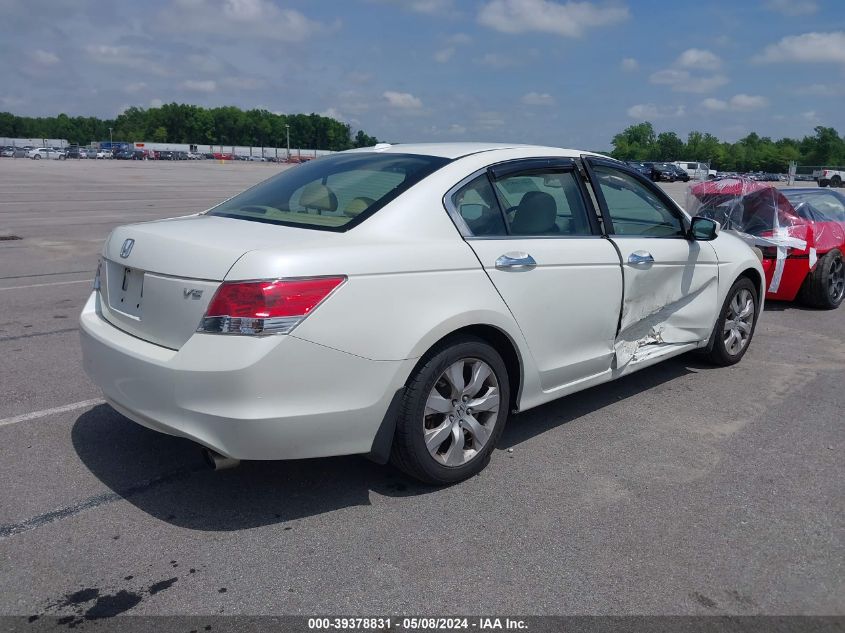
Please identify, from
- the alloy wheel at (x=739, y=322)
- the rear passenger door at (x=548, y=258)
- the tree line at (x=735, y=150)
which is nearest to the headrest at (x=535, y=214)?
the rear passenger door at (x=548, y=258)

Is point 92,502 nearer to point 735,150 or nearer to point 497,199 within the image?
point 497,199

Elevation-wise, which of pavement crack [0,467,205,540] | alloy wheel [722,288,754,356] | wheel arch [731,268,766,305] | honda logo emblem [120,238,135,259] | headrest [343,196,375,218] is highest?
headrest [343,196,375,218]

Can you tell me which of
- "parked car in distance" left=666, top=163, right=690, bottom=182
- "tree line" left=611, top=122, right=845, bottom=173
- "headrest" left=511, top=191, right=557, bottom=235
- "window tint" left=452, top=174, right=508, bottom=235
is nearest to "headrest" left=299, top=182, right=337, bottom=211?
"window tint" left=452, top=174, right=508, bottom=235

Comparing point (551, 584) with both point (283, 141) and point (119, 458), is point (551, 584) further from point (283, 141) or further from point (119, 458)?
point (283, 141)

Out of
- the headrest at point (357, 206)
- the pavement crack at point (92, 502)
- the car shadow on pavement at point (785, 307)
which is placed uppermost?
the headrest at point (357, 206)

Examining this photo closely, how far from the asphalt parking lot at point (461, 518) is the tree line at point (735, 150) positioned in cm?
8296

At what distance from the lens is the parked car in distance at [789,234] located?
27.2 feet

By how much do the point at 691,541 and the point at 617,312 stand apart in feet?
5.38

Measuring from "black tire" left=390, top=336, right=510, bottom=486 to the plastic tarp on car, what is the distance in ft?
18.4

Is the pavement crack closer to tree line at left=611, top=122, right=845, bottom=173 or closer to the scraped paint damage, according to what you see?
the scraped paint damage

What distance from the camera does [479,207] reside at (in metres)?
4.01

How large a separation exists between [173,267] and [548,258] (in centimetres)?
196

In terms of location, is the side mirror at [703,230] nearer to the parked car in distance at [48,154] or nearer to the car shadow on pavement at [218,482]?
the car shadow on pavement at [218,482]

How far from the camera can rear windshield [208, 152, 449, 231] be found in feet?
12.4
